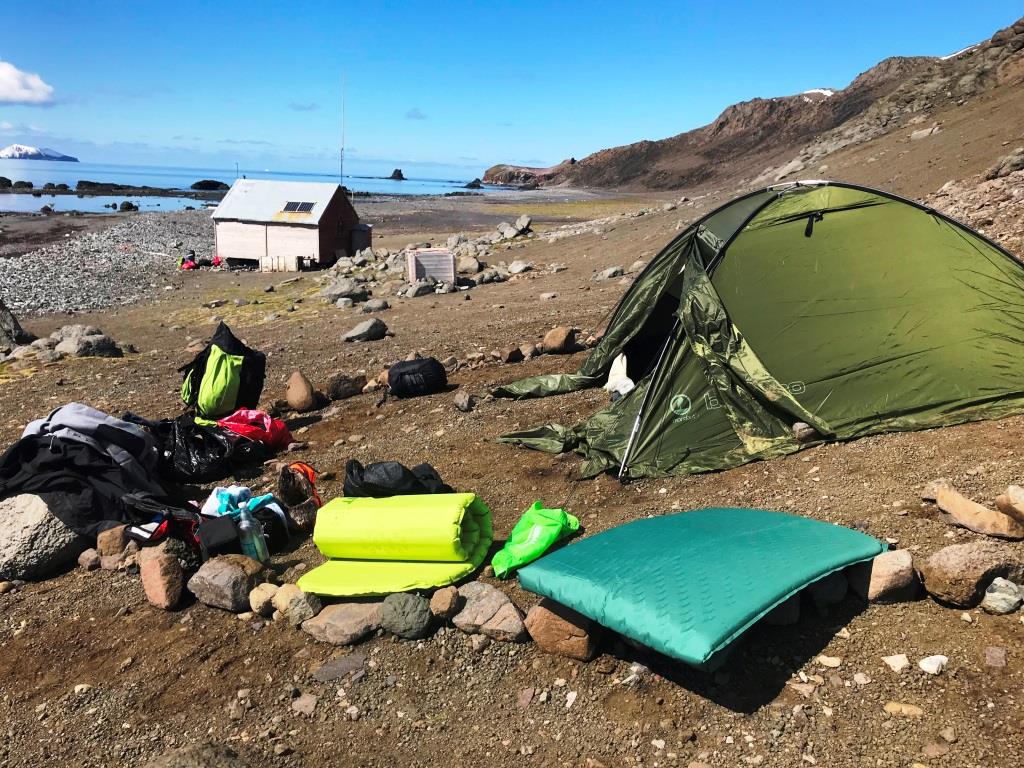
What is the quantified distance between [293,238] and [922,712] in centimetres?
2370

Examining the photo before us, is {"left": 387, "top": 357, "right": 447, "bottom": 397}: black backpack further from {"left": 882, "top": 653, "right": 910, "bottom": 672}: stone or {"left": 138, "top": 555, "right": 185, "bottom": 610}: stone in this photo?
{"left": 882, "top": 653, "right": 910, "bottom": 672}: stone

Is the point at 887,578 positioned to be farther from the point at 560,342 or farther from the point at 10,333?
the point at 10,333

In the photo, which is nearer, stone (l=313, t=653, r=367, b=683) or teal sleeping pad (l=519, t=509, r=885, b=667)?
teal sleeping pad (l=519, t=509, r=885, b=667)

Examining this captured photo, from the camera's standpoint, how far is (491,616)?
13.6 feet

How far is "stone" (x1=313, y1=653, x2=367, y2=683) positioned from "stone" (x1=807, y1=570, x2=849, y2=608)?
242 cm

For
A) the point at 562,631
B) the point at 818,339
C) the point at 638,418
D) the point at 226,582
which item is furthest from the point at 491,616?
the point at 818,339

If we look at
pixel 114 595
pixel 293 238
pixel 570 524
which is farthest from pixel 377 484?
pixel 293 238

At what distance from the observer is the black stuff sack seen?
5273mm

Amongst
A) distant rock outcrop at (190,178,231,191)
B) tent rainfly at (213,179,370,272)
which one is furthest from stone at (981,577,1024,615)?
distant rock outcrop at (190,178,231,191)

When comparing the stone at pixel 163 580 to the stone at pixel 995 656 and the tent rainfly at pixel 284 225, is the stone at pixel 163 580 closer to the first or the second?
the stone at pixel 995 656

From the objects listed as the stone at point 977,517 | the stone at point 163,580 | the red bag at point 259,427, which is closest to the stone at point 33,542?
the stone at point 163,580

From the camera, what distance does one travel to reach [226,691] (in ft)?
13.0

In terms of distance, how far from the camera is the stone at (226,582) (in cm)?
462

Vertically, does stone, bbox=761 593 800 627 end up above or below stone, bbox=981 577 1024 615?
A: below
